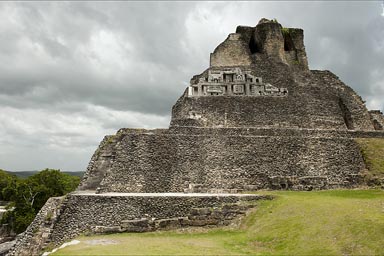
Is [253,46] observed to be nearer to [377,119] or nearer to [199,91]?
[199,91]

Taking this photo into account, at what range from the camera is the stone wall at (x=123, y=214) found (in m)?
14.6

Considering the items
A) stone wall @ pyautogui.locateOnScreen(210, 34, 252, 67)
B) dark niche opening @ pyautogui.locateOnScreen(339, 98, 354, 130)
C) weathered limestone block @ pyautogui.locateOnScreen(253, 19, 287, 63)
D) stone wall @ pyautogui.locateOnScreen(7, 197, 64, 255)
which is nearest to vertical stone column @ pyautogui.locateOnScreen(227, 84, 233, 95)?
stone wall @ pyautogui.locateOnScreen(210, 34, 252, 67)

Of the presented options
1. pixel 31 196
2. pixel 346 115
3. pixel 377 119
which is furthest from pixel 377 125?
pixel 31 196

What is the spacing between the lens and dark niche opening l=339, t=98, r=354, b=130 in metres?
26.5

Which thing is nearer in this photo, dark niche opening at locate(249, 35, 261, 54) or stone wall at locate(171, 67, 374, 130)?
stone wall at locate(171, 67, 374, 130)

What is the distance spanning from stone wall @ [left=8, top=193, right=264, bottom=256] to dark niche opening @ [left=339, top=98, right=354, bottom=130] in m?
14.2

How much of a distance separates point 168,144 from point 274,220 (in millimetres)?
9264

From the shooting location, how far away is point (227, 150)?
20250 mm

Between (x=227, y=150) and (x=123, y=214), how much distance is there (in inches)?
294

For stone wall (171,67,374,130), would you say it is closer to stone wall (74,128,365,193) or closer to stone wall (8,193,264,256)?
stone wall (74,128,365,193)

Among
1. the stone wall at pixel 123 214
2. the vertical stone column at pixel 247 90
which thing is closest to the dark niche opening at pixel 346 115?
the vertical stone column at pixel 247 90

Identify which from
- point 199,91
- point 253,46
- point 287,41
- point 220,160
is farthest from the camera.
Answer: point 287,41

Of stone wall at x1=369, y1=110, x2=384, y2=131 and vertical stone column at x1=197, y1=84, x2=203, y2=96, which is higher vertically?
vertical stone column at x1=197, y1=84, x2=203, y2=96

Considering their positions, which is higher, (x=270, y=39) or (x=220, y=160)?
(x=270, y=39)
